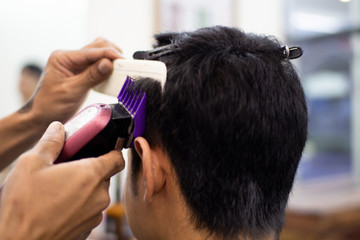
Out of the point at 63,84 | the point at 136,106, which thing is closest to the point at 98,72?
the point at 63,84

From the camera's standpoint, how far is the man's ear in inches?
30.7

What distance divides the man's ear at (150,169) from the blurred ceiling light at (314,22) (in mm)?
3242

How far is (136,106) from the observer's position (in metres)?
0.80

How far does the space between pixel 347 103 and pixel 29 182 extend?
143 inches

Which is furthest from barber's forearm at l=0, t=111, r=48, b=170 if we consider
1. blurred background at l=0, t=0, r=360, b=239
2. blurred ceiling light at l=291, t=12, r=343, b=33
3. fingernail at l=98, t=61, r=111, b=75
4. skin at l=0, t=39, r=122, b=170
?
blurred ceiling light at l=291, t=12, r=343, b=33

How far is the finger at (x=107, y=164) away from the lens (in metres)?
0.74

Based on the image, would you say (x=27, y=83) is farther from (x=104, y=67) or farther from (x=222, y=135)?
(x=222, y=135)

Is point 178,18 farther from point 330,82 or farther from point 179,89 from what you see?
point 179,89

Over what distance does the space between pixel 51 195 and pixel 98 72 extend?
0.45 metres

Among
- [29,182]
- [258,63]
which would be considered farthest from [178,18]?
[29,182]

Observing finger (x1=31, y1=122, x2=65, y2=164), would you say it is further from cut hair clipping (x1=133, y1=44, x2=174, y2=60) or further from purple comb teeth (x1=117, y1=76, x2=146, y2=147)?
cut hair clipping (x1=133, y1=44, x2=174, y2=60)

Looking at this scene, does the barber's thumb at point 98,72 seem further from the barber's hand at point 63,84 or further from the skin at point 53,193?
the skin at point 53,193

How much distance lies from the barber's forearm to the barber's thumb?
22 cm

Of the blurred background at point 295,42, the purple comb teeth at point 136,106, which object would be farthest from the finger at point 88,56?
the blurred background at point 295,42
